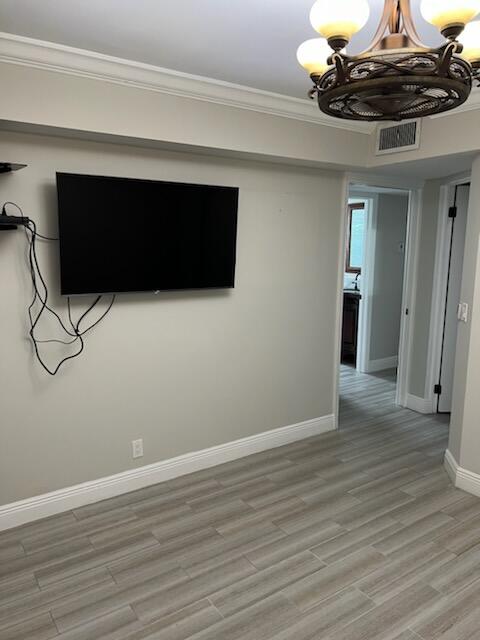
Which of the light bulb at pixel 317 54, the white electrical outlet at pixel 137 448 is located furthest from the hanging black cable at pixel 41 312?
the light bulb at pixel 317 54

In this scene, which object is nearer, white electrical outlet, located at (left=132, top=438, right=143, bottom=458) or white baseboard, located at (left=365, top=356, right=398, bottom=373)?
white electrical outlet, located at (left=132, top=438, right=143, bottom=458)

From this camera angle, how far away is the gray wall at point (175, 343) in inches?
111

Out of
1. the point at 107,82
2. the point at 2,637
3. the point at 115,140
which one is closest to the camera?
the point at 2,637

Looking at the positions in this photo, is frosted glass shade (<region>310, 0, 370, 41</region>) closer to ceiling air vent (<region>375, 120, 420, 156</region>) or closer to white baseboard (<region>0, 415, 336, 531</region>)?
ceiling air vent (<region>375, 120, 420, 156</region>)

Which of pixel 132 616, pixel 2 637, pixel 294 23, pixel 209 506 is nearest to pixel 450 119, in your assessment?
pixel 294 23

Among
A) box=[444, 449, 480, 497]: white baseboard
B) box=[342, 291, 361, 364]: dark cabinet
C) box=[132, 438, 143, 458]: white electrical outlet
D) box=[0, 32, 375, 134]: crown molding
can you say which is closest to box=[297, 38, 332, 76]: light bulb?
box=[0, 32, 375, 134]: crown molding

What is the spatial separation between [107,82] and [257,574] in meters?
2.69

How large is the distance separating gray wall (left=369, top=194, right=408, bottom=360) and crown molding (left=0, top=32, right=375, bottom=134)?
9.56 ft

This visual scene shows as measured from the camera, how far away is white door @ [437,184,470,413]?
14.8 feet

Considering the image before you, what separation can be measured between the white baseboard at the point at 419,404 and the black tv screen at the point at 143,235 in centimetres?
252

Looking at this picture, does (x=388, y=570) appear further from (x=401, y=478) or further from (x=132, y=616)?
(x=132, y=616)

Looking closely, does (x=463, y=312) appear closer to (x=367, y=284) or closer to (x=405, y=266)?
(x=405, y=266)

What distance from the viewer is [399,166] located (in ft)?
12.4

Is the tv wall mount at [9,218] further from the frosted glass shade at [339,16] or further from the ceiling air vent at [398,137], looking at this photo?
the ceiling air vent at [398,137]
